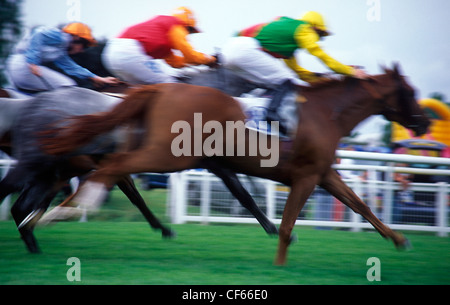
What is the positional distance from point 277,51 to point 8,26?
1039cm

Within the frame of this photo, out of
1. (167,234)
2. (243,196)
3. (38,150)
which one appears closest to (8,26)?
(167,234)

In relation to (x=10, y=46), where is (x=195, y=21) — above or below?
below

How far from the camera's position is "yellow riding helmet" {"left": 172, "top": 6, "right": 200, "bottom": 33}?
173 inches

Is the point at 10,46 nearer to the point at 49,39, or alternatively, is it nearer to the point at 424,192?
the point at 49,39

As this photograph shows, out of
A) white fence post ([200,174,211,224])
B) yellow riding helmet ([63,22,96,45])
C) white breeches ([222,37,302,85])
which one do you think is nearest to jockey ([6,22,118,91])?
yellow riding helmet ([63,22,96,45])

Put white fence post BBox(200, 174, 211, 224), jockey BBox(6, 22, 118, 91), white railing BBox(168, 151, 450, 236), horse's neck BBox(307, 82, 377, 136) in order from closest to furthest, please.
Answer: horse's neck BBox(307, 82, 377, 136) < jockey BBox(6, 22, 118, 91) < white railing BBox(168, 151, 450, 236) < white fence post BBox(200, 174, 211, 224)

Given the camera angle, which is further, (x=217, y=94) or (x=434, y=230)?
(x=434, y=230)

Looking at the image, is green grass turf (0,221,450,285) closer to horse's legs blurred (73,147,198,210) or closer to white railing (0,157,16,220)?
white railing (0,157,16,220)

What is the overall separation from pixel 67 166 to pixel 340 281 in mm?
2138

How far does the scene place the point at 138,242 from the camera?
4.80 metres

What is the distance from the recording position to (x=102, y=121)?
356 centimetres

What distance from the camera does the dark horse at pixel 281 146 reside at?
3.36 meters

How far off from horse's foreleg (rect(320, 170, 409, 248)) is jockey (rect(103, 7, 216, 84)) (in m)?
1.42
